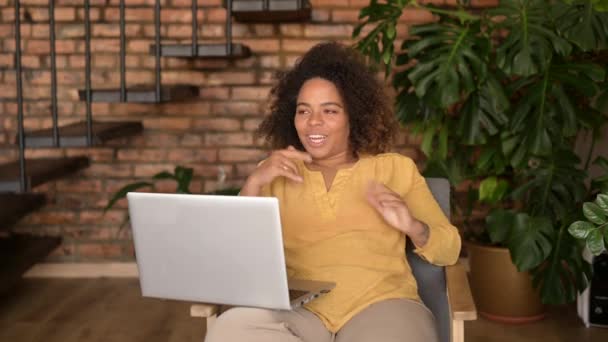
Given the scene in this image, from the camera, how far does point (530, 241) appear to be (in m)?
2.93

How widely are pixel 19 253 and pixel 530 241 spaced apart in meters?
2.40

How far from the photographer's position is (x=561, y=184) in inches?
121

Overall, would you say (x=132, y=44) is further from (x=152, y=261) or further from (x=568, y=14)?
(x=152, y=261)

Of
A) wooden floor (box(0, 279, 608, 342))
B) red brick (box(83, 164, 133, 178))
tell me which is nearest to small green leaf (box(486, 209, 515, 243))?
wooden floor (box(0, 279, 608, 342))

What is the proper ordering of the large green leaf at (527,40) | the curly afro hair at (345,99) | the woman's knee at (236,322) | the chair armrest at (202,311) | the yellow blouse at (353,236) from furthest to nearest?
the large green leaf at (527,40) < the curly afro hair at (345,99) < the yellow blouse at (353,236) < the chair armrest at (202,311) < the woman's knee at (236,322)

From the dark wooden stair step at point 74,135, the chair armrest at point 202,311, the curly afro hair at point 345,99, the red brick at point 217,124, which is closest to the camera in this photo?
the chair armrest at point 202,311

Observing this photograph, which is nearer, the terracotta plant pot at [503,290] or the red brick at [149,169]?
the terracotta plant pot at [503,290]

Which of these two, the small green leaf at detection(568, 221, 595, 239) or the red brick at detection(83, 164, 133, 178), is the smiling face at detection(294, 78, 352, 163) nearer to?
the small green leaf at detection(568, 221, 595, 239)

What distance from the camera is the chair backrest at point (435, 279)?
2215 millimetres

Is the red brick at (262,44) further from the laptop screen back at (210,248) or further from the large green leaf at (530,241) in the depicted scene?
the laptop screen back at (210,248)

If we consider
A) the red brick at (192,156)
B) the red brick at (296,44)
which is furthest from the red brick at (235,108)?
the red brick at (296,44)

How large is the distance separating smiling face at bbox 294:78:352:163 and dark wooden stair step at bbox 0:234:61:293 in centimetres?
197

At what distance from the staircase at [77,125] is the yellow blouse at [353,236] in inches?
52.1

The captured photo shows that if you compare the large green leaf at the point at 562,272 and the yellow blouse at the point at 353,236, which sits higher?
the yellow blouse at the point at 353,236
